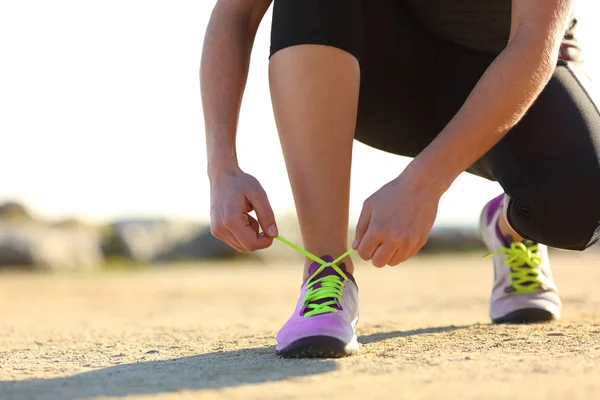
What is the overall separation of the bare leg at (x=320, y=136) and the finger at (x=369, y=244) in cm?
24

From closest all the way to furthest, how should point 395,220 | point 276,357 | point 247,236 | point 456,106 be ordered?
point 395,220 < point 247,236 < point 276,357 < point 456,106

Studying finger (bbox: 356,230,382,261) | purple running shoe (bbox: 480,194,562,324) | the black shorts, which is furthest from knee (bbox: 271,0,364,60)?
purple running shoe (bbox: 480,194,562,324)

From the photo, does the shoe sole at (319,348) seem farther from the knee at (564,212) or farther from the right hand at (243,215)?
the knee at (564,212)

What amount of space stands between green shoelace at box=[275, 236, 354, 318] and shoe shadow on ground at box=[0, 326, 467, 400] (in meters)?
0.11

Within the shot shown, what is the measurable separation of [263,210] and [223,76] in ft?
1.27

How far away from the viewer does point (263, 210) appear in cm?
146

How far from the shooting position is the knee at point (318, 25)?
1.59 metres

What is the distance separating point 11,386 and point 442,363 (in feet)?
2.48

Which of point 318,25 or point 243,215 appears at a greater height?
point 318,25

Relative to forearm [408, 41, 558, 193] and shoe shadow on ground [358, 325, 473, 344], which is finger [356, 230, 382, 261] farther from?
shoe shadow on ground [358, 325, 473, 344]

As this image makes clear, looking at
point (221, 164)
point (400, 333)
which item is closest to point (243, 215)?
point (221, 164)

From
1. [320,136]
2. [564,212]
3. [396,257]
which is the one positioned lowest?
[396,257]

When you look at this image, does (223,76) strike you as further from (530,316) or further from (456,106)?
(530,316)

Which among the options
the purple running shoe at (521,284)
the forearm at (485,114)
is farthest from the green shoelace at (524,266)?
the forearm at (485,114)
